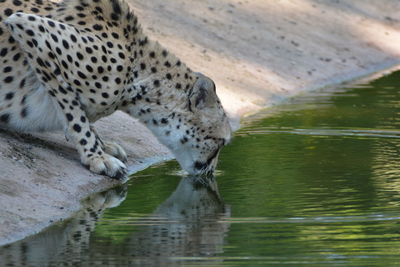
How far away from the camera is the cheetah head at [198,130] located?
345 inches

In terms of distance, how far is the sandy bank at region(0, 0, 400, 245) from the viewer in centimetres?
766

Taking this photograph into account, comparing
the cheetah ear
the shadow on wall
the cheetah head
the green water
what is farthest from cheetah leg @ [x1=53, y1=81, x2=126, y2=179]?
the cheetah ear

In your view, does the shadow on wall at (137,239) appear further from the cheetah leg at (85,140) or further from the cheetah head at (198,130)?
the cheetah head at (198,130)

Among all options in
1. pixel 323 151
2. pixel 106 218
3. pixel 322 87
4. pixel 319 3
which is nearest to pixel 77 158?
pixel 106 218

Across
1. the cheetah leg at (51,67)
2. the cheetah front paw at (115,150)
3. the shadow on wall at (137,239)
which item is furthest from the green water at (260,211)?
the cheetah leg at (51,67)

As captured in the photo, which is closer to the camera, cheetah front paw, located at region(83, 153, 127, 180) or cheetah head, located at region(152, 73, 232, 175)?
cheetah front paw, located at region(83, 153, 127, 180)

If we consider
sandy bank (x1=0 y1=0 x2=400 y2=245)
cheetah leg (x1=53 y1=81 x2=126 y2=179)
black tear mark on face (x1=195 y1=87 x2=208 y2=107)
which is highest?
black tear mark on face (x1=195 y1=87 x2=208 y2=107)

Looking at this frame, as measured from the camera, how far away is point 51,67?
836cm

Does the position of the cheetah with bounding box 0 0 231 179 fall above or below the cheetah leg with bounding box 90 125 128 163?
above

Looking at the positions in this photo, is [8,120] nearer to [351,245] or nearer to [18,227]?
[18,227]

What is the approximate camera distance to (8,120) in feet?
27.7

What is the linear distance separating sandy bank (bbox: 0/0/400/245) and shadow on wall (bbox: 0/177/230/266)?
167 mm

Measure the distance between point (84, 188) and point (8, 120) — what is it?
34.4 inches

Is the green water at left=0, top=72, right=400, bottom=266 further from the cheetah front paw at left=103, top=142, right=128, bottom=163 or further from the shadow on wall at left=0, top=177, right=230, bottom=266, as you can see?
the cheetah front paw at left=103, top=142, right=128, bottom=163
